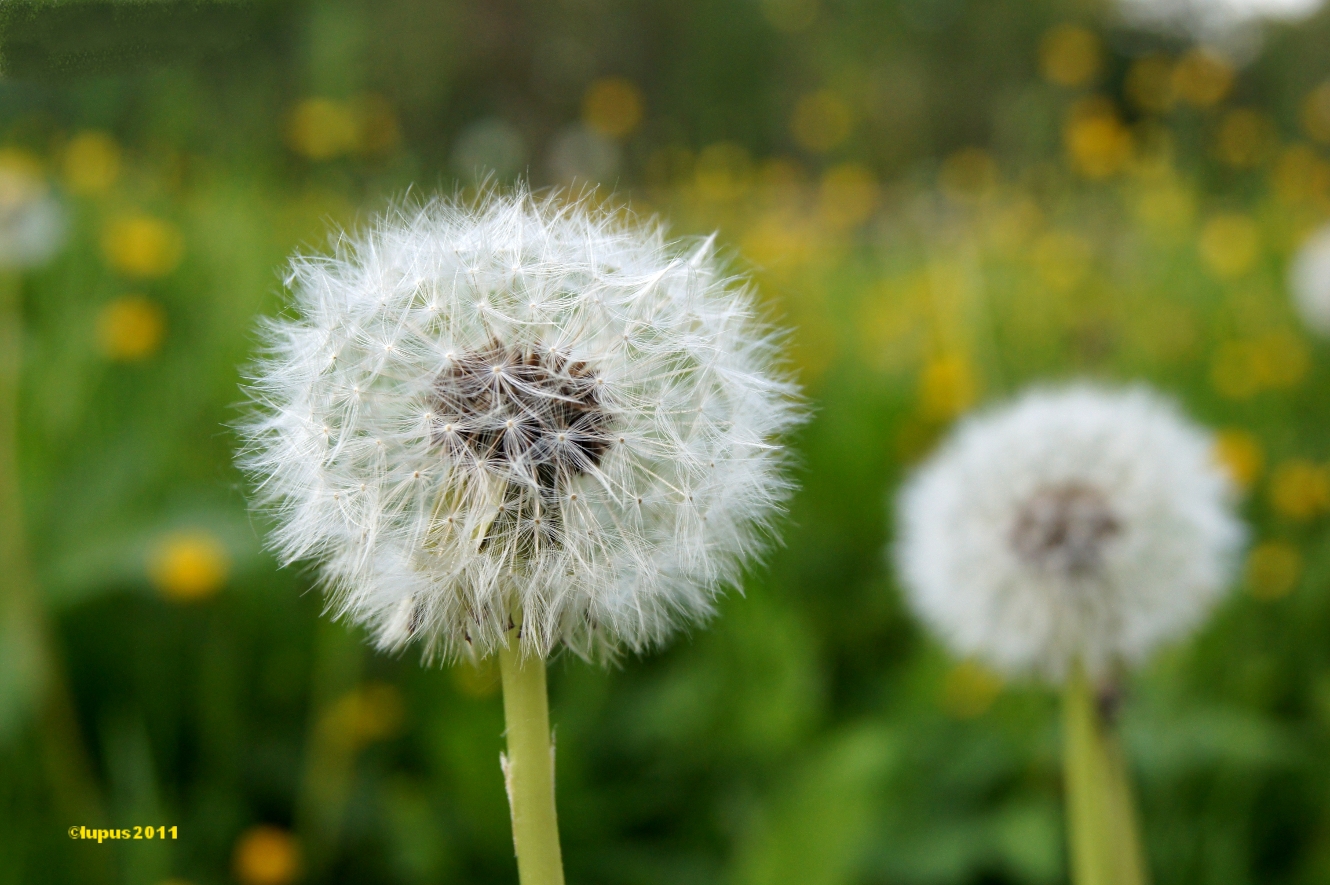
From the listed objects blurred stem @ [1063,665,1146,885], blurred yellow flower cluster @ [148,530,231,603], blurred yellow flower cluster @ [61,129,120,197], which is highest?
blurred yellow flower cluster @ [61,129,120,197]

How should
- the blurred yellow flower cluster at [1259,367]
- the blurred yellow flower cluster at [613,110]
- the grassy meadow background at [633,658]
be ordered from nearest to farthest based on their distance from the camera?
1. the grassy meadow background at [633,658]
2. the blurred yellow flower cluster at [1259,367]
3. the blurred yellow flower cluster at [613,110]

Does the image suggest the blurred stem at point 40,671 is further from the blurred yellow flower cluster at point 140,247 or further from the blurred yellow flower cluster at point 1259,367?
the blurred yellow flower cluster at point 1259,367

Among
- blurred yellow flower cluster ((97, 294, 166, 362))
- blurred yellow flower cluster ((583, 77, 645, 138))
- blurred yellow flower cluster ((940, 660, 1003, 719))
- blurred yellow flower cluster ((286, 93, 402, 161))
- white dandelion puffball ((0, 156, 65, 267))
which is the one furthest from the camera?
blurred yellow flower cluster ((583, 77, 645, 138))

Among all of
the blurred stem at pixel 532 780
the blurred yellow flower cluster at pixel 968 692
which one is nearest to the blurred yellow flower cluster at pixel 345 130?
the blurred yellow flower cluster at pixel 968 692

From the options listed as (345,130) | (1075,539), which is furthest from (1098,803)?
(345,130)

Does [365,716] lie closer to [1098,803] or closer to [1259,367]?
[1098,803]

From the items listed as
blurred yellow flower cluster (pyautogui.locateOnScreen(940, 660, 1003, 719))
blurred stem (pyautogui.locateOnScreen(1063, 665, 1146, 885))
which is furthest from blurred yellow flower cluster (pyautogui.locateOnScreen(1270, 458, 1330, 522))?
blurred stem (pyautogui.locateOnScreen(1063, 665, 1146, 885))

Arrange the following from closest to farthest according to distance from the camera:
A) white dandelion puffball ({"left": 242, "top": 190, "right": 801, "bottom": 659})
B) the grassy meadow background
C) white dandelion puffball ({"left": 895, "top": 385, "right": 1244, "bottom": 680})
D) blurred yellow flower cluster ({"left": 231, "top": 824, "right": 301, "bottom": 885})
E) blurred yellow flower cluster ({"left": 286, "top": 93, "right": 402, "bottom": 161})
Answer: white dandelion puffball ({"left": 242, "top": 190, "right": 801, "bottom": 659}) → white dandelion puffball ({"left": 895, "top": 385, "right": 1244, "bottom": 680}) → blurred yellow flower cluster ({"left": 231, "top": 824, "right": 301, "bottom": 885}) → the grassy meadow background → blurred yellow flower cluster ({"left": 286, "top": 93, "right": 402, "bottom": 161})

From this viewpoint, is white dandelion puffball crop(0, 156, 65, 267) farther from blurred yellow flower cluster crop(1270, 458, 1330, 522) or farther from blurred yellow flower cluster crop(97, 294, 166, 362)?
blurred yellow flower cluster crop(1270, 458, 1330, 522)
